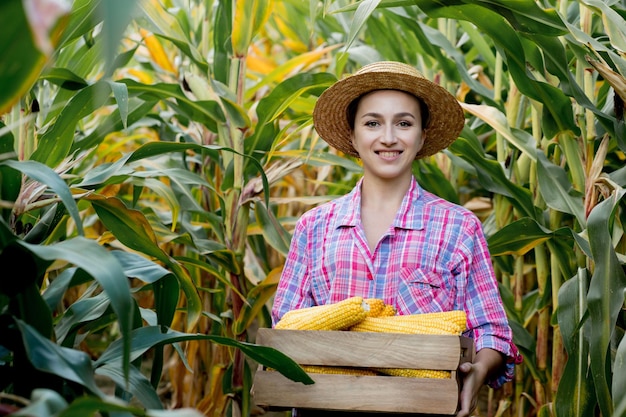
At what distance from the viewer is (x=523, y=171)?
7.63ft

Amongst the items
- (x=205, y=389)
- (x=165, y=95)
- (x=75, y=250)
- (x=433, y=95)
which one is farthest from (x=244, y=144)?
(x=75, y=250)

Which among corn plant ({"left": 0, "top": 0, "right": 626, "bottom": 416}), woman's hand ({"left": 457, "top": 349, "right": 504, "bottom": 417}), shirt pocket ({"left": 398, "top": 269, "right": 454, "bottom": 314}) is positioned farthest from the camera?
shirt pocket ({"left": 398, "top": 269, "right": 454, "bottom": 314})

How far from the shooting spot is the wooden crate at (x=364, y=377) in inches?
53.7

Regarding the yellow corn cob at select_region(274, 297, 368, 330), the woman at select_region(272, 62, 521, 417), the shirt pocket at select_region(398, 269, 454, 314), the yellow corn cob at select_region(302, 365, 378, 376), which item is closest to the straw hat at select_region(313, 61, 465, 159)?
the woman at select_region(272, 62, 521, 417)

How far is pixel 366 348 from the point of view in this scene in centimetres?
140

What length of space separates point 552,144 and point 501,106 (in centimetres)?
24

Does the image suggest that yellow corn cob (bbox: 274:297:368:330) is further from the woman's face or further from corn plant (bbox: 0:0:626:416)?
the woman's face

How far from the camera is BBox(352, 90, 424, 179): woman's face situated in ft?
5.56

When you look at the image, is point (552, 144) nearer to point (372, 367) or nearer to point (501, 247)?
point (501, 247)

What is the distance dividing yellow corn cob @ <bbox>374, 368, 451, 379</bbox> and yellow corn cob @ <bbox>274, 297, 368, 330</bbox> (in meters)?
0.10

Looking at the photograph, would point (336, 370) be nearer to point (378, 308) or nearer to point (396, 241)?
point (378, 308)

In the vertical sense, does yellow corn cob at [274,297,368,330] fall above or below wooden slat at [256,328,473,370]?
above

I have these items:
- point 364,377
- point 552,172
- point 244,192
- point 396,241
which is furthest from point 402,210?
point 244,192

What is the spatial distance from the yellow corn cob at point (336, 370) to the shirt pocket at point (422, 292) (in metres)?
0.23
